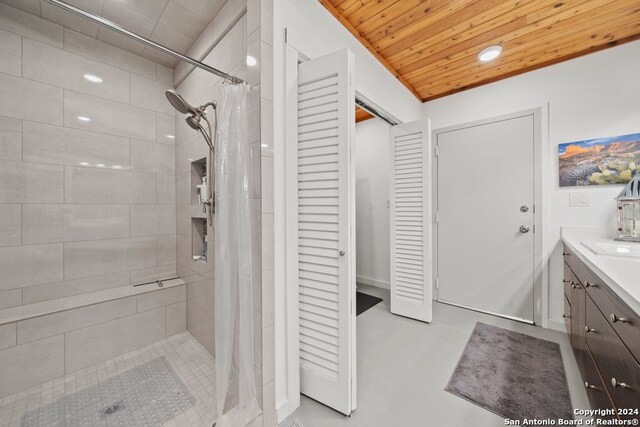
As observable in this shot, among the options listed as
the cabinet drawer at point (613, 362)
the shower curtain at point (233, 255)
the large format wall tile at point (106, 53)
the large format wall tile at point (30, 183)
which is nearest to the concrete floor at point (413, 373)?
the shower curtain at point (233, 255)

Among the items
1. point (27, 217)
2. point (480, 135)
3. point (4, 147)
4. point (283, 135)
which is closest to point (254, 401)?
point (283, 135)

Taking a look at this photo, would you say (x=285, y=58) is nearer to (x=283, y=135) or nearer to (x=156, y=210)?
(x=283, y=135)

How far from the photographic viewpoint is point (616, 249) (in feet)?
5.02

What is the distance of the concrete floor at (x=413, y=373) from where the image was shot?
126cm

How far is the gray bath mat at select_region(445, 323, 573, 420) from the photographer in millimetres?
1328

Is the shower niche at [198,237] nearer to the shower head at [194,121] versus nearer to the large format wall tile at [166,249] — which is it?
the large format wall tile at [166,249]

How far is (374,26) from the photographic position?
179 cm

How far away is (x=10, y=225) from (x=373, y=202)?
3.38 m

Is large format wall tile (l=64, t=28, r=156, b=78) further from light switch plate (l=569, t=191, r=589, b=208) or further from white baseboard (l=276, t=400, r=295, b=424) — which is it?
light switch plate (l=569, t=191, r=589, b=208)

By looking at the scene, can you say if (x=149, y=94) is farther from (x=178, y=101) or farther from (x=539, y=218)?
(x=539, y=218)

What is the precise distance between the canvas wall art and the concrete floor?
1.38 metres

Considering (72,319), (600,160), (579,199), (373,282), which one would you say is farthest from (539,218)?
(72,319)

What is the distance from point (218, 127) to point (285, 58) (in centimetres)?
51

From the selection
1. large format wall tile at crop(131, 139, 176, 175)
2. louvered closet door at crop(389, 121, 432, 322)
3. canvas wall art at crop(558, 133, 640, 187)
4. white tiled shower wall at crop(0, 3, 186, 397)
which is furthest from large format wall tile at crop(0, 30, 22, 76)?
canvas wall art at crop(558, 133, 640, 187)
